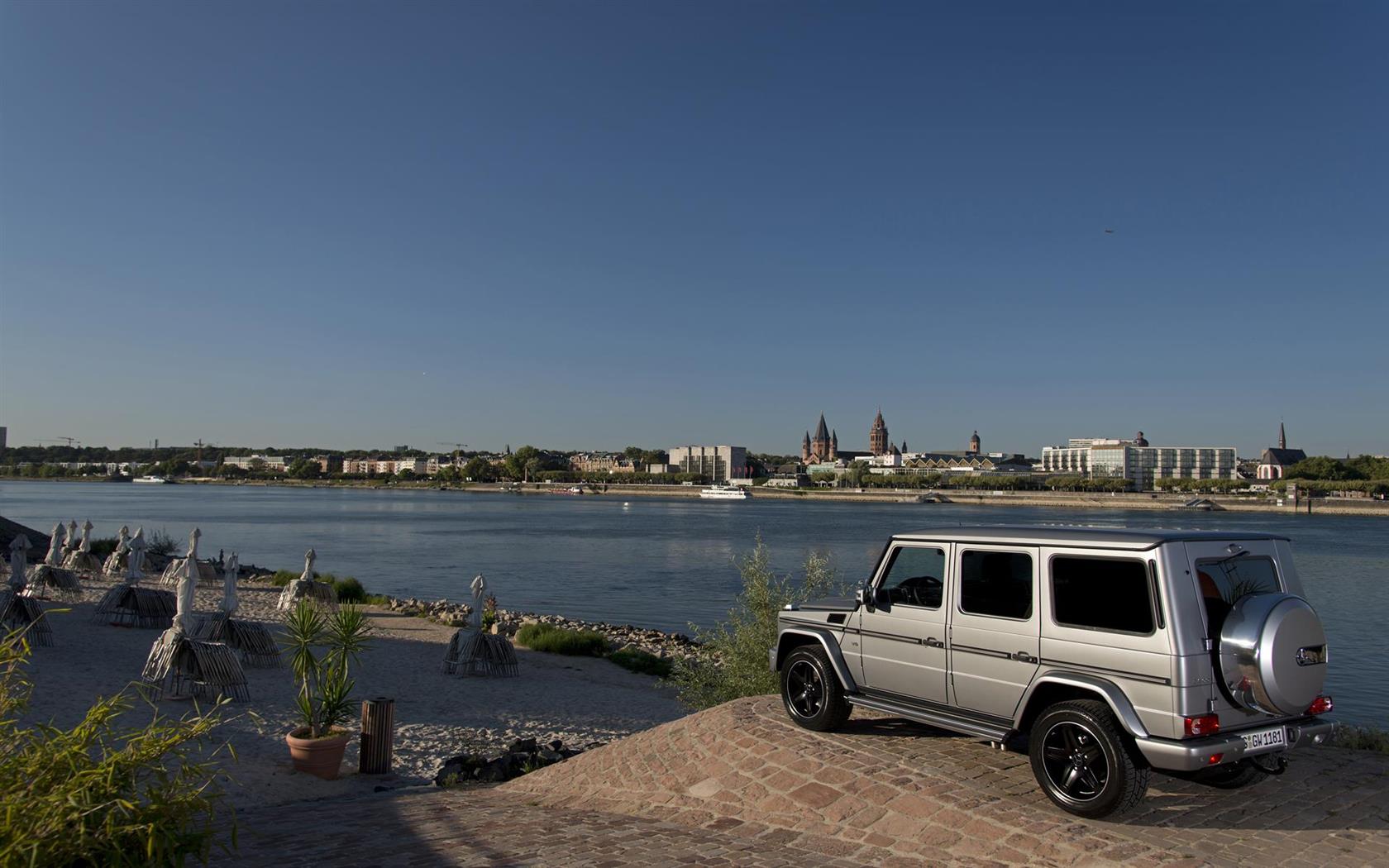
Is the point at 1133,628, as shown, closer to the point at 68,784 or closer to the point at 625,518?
the point at 68,784

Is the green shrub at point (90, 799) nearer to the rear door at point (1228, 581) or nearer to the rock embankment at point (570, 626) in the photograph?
the rear door at point (1228, 581)

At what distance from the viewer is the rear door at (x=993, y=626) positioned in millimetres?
6426

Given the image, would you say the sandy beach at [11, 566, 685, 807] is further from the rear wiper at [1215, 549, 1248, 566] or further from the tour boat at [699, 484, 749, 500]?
the tour boat at [699, 484, 749, 500]

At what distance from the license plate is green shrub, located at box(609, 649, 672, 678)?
51.0 ft

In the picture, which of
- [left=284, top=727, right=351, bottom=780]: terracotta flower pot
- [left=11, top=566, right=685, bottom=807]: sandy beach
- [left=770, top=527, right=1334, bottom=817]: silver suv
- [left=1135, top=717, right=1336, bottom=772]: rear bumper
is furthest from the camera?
[left=11, top=566, right=685, bottom=807]: sandy beach

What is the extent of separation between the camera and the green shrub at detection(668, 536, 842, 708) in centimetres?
1255

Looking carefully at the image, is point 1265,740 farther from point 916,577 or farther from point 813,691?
point 813,691

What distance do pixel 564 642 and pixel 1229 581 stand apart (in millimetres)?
19142

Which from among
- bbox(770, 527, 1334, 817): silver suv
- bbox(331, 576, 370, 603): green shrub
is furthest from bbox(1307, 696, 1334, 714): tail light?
bbox(331, 576, 370, 603): green shrub

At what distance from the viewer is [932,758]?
7.36m

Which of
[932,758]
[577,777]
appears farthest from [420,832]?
[932,758]

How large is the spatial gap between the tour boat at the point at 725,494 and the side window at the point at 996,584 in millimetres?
162620

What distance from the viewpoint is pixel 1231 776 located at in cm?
667

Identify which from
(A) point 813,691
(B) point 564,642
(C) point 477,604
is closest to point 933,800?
(A) point 813,691
